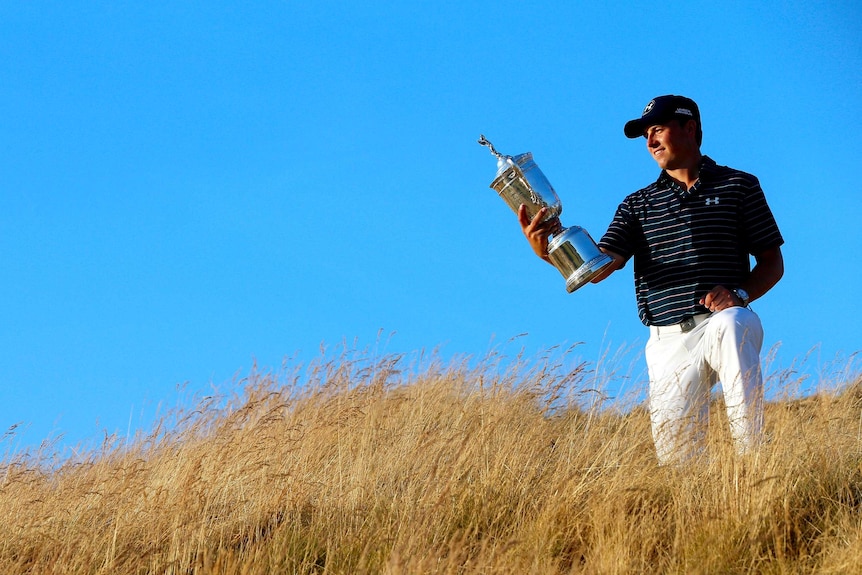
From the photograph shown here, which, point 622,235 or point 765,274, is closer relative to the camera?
point 765,274

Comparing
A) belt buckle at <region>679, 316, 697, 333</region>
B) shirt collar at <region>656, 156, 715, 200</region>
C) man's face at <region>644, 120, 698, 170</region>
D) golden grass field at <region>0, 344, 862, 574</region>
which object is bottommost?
golden grass field at <region>0, 344, 862, 574</region>

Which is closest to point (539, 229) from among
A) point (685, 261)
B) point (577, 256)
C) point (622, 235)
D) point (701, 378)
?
point (577, 256)

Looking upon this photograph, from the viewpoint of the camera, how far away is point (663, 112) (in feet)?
15.9

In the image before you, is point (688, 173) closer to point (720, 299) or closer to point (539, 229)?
point (720, 299)

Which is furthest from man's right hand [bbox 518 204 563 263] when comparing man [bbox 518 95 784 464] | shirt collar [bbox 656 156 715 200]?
shirt collar [bbox 656 156 715 200]

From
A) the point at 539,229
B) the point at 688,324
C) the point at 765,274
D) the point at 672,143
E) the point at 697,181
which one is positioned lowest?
the point at 688,324

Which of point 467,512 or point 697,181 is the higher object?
point 697,181

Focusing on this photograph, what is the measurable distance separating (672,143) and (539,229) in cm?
96

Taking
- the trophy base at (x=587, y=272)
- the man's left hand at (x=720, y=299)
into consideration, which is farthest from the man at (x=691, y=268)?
the trophy base at (x=587, y=272)

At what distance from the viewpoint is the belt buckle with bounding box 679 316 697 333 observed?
4.63m

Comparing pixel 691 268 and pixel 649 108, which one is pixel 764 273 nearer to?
pixel 691 268

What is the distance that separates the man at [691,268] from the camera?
4.45 m

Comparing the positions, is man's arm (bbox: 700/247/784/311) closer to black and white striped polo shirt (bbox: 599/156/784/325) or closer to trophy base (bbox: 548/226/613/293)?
black and white striped polo shirt (bbox: 599/156/784/325)

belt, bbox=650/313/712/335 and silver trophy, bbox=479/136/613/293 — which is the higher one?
silver trophy, bbox=479/136/613/293
